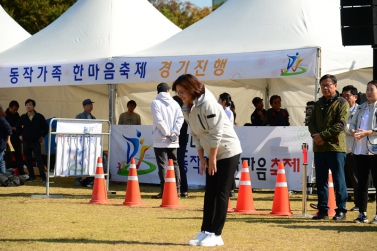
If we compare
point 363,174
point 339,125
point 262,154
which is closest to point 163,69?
point 262,154

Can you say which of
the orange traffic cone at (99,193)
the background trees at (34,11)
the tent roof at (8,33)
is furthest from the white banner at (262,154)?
the background trees at (34,11)

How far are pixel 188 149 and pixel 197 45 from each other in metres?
2.21

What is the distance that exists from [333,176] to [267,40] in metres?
5.90

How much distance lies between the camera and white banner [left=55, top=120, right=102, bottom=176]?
14.3 meters

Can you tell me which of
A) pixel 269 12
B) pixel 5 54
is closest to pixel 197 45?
pixel 269 12

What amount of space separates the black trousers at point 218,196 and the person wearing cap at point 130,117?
34.5 feet

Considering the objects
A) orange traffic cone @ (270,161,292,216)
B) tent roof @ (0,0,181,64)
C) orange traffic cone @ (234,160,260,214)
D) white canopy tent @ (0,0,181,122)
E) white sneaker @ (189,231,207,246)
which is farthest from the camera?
tent roof @ (0,0,181,64)

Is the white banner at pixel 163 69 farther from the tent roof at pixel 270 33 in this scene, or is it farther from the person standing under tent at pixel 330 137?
the person standing under tent at pixel 330 137

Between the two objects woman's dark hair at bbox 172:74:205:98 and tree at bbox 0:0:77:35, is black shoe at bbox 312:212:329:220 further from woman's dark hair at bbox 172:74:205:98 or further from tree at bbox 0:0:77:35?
tree at bbox 0:0:77:35

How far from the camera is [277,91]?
19.5 m

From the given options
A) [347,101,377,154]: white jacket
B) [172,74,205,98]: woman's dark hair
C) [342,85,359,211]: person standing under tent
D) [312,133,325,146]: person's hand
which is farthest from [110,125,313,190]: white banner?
[172,74,205,98]: woman's dark hair

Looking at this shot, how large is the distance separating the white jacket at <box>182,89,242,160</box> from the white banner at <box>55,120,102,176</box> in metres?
6.53

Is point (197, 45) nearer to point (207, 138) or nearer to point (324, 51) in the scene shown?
point (324, 51)

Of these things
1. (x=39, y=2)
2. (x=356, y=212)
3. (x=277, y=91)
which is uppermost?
(x=39, y=2)
